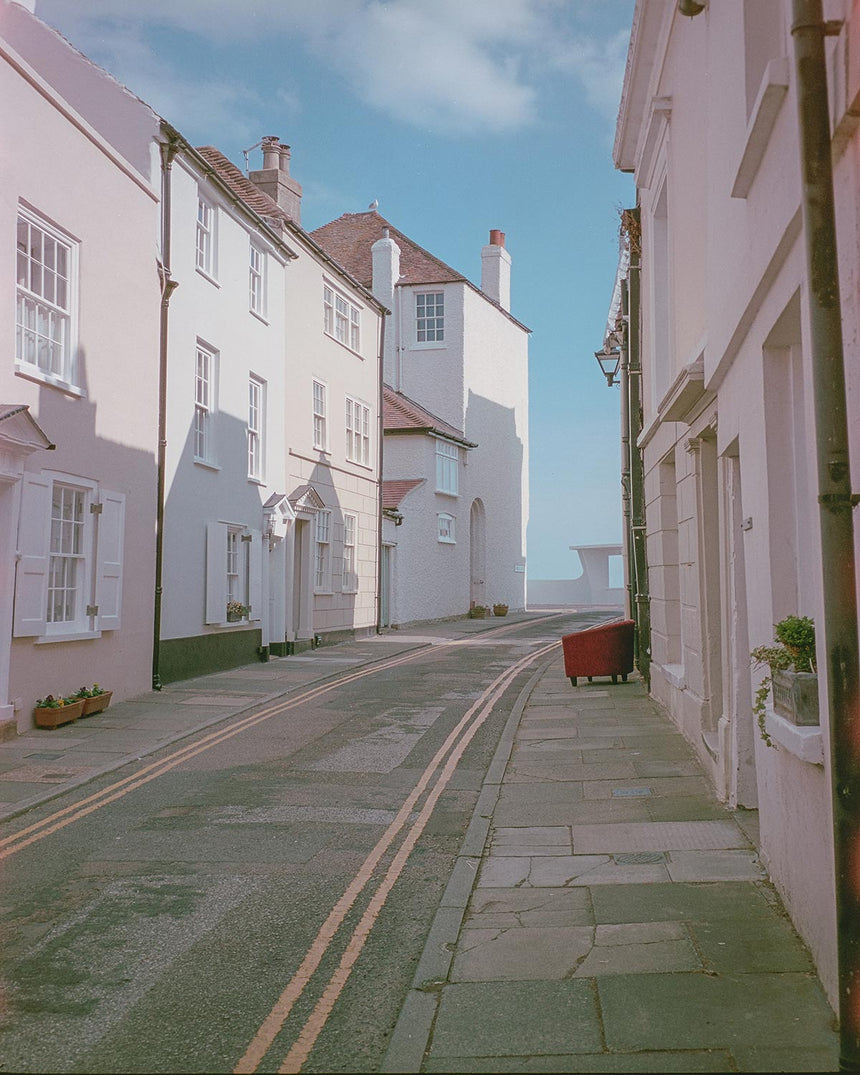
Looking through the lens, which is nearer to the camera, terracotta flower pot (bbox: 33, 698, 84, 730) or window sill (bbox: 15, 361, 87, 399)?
window sill (bbox: 15, 361, 87, 399)

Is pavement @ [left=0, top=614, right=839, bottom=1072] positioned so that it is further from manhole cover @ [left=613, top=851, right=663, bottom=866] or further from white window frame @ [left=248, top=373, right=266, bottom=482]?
white window frame @ [left=248, top=373, right=266, bottom=482]

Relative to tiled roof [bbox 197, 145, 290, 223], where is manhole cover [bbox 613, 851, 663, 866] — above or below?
below

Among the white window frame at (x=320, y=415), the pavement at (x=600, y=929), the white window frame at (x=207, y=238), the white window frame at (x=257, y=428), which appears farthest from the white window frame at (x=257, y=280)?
the pavement at (x=600, y=929)

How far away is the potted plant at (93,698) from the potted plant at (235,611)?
16.3 feet

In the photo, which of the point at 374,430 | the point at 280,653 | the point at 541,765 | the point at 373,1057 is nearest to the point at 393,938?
the point at 373,1057

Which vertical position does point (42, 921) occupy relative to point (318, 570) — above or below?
below

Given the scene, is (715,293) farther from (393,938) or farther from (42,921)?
(42,921)

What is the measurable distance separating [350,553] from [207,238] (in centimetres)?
970

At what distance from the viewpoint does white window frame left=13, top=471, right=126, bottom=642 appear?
11594 mm

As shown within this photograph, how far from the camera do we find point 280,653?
20953 mm

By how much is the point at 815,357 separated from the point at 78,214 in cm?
1133

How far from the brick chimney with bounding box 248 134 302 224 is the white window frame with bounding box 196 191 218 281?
5.73 meters

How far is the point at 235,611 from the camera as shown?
1845cm

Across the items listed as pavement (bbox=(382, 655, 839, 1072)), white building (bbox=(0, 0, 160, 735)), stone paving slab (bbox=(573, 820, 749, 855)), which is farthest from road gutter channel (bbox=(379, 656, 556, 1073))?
white building (bbox=(0, 0, 160, 735))
